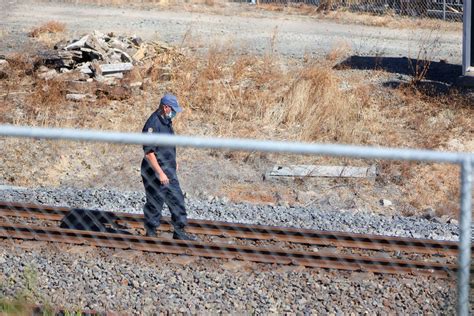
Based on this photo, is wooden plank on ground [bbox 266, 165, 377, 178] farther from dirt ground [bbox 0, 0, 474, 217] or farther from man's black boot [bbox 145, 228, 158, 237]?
man's black boot [bbox 145, 228, 158, 237]

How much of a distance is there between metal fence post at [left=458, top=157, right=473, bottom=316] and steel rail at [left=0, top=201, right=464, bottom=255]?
16.1 feet

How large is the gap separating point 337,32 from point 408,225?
15.2 m

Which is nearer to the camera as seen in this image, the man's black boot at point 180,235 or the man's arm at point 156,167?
the man's arm at point 156,167

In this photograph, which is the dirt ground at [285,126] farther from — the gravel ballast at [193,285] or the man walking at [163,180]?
the gravel ballast at [193,285]

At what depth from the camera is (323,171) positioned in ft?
42.7

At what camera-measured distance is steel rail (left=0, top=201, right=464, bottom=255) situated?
9453mm

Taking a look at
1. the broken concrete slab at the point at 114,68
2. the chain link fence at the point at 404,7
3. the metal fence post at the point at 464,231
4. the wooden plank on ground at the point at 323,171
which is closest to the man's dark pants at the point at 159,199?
the wooden plank on ground at the point at 323,171

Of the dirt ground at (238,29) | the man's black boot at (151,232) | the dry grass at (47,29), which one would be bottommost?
the dirt ground at (238,29)

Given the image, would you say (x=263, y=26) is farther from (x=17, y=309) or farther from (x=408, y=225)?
(x=17, y=309)

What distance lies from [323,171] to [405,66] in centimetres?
733

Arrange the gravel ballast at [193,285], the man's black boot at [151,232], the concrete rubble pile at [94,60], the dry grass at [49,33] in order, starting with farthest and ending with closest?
the dry grass at [49,33] → the concrete rubble pile at [94,60] → the man's black boot at [151,232] → the gravel ballast at [193,285]

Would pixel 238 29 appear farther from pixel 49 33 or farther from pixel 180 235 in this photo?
pixel 180 235

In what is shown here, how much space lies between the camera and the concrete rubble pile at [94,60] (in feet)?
57.6

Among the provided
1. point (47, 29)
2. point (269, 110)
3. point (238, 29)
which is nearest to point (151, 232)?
point (269, 110)
